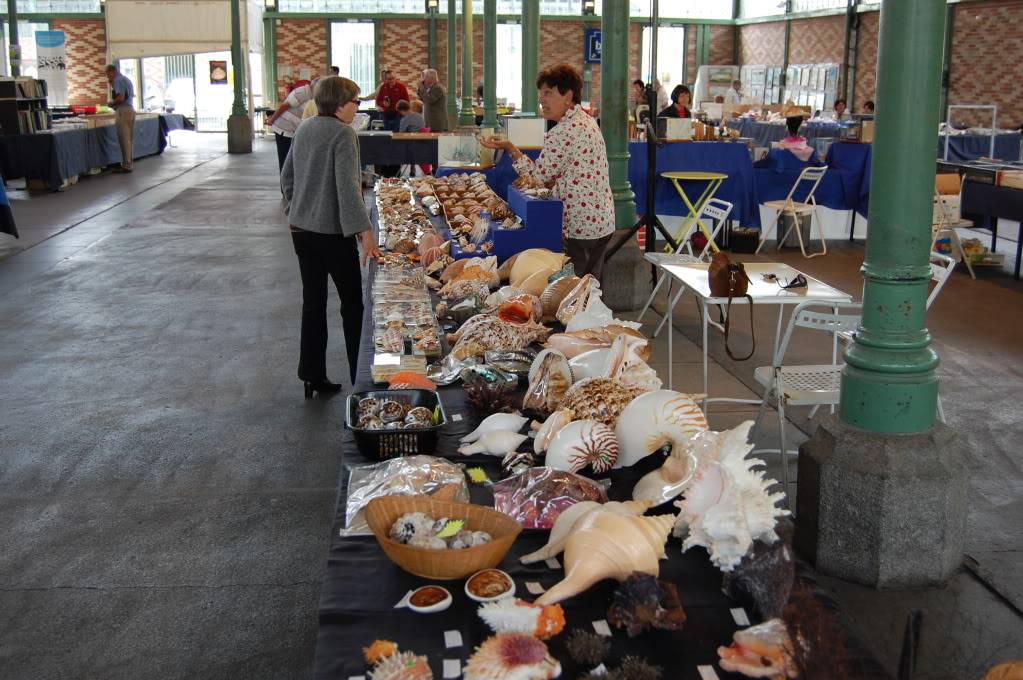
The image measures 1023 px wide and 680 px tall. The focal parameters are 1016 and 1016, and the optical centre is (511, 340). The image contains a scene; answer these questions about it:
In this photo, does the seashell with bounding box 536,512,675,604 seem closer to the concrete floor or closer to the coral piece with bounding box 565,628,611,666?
the coral piece with bounding box 565,628,611,666

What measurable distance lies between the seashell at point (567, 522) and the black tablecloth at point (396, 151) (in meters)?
11.5

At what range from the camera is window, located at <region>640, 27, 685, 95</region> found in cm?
2991

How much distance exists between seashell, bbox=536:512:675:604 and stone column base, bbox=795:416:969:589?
4.90 feet

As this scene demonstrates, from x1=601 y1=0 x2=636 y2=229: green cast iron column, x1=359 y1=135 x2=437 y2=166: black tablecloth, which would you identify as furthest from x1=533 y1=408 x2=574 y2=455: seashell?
x1=359 y1=135 x2=437 y2=166: black tablecloth

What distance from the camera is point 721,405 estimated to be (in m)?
5.39

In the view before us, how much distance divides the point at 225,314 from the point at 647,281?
10.3 feet

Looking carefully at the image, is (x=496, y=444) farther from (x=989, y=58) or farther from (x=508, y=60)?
(x=508, y=60)

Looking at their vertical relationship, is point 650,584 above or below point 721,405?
above

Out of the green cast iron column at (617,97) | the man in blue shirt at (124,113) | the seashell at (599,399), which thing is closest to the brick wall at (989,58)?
the green cast iron column at (617,97)

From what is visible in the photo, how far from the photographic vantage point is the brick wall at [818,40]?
23.4 meters

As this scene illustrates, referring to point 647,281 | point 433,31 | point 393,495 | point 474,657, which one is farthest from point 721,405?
point 433,31

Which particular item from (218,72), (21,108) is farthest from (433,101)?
(218,72)

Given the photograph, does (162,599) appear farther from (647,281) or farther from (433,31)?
(433,31)

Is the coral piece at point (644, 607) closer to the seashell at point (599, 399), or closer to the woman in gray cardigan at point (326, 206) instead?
the seashell at point (599, 399)
